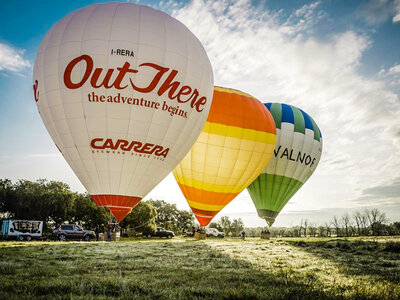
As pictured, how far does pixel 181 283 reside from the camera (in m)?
5.54

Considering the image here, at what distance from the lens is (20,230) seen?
2459 centimetres

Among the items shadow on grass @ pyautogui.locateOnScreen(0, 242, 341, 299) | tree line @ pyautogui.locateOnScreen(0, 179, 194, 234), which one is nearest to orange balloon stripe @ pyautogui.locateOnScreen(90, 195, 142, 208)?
shadow on grass @ pyautogui.locateOnScreen(0, 242, 341, 299)

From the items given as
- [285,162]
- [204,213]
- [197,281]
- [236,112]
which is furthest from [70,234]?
[197,281]

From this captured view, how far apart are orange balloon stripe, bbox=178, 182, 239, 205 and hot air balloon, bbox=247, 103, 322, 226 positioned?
15.6ft

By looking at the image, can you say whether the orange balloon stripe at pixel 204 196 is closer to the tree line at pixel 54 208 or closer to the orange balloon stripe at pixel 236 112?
the orange balloon stripe at pixel 236 112

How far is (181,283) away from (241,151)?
37.3 feet

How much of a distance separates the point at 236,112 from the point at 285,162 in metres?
6.22

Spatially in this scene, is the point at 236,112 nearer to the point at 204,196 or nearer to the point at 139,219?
the point at 204,196

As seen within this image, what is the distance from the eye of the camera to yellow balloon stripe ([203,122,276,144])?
1609 centimetres

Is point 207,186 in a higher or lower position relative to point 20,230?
higher

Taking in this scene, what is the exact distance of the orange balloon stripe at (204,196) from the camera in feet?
54.8

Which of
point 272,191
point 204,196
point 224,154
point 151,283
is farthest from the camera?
point 272,191

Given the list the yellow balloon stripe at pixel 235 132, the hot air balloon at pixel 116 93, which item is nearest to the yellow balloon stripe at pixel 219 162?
the yellow balloon stripe at pixel 235 132

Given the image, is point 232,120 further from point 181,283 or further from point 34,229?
point 34,229
